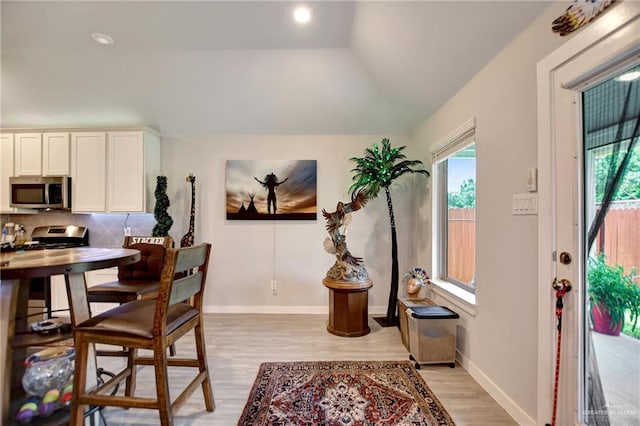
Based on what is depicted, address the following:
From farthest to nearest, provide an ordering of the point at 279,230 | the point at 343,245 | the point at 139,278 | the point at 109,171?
the point at 279,230, the point at 109,171, the point at 343,245, the point at 139,278

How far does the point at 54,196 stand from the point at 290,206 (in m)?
2.92

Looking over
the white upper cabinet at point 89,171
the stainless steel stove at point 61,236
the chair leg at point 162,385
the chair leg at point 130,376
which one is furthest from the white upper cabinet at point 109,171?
the chair leg at point 162,385

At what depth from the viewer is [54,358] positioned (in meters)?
1.30

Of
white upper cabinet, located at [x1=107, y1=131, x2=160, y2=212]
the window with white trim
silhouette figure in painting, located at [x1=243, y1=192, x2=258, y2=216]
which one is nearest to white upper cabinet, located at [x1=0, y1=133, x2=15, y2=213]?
white upper cabinet, located at [x1=107, y1=131, x2=160, y2=212]

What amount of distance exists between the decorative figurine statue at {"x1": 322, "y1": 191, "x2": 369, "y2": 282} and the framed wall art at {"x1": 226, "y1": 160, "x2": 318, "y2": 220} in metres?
0.73

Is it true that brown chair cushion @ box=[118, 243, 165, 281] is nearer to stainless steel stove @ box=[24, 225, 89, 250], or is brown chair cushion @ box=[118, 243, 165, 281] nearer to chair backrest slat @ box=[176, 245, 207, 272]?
chair backrest slat @ box=[176, 245, 207, 272]

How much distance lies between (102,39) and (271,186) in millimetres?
2203

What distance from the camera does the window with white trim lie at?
2395 mm

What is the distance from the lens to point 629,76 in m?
1.11

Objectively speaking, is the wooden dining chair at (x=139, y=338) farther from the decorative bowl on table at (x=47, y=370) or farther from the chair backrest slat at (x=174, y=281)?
the decorative bowl on table at (x=47, y=370)

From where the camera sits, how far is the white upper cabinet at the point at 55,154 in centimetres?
339

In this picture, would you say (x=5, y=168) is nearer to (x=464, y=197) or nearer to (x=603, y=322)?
(x=464, y=197)

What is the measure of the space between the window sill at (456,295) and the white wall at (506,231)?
57 mm

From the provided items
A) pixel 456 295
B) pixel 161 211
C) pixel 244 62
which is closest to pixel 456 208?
pixel 456 295
